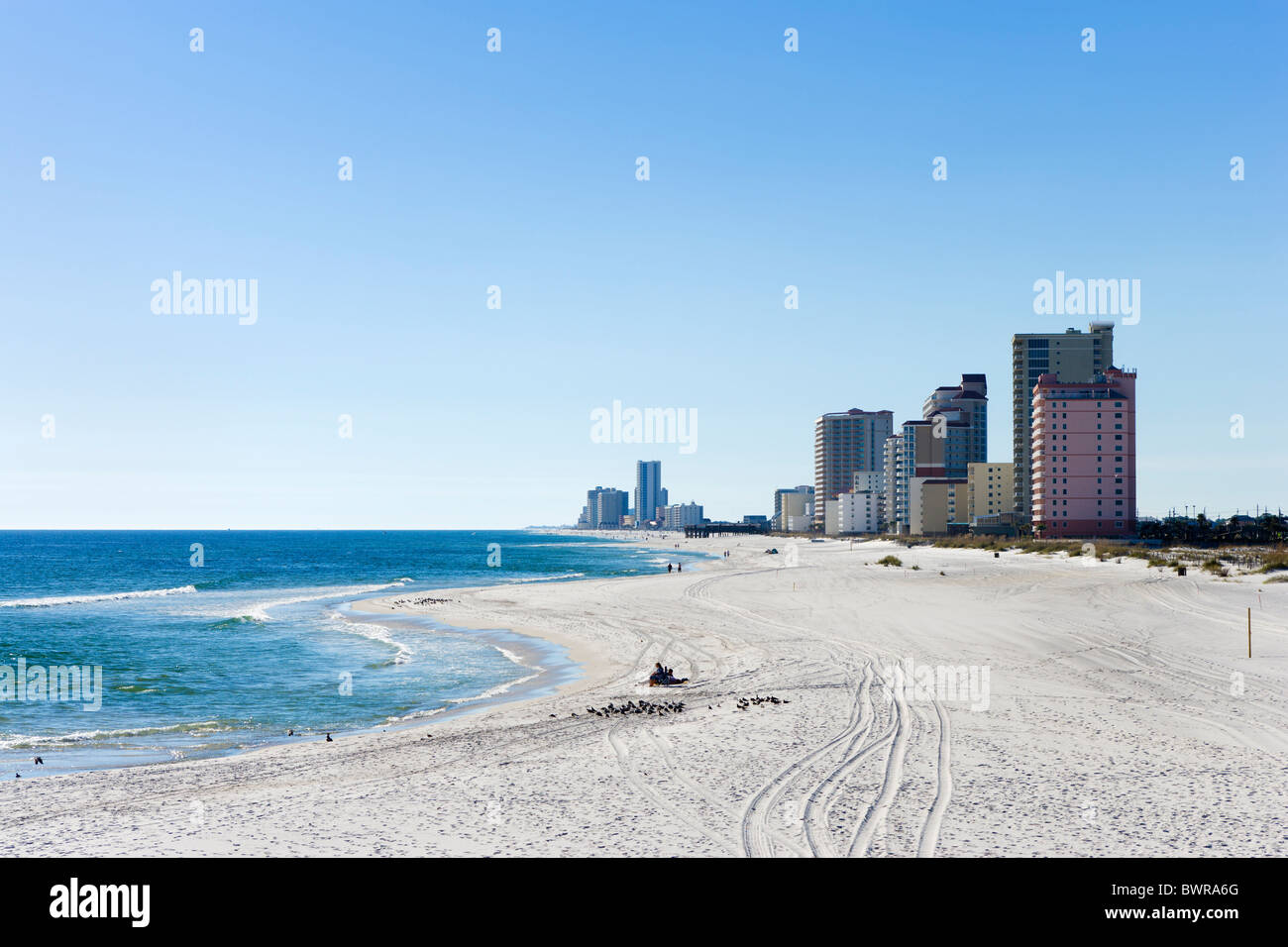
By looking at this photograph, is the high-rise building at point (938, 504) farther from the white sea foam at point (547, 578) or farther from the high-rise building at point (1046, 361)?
the white sea foam at point (547, 578)

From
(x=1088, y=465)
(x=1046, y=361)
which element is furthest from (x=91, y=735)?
(x=1046, y=361)

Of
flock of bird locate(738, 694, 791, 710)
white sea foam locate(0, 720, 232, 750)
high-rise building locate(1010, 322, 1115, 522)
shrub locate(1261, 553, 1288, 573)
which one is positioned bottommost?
white sea foam locate(0, 720, 232, 750)

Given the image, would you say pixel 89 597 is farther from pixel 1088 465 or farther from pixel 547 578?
pixel 1088 465

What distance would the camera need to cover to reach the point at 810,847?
35.6ft

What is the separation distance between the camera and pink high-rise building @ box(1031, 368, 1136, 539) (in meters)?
136

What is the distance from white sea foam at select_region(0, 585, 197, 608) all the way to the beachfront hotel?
398 ft

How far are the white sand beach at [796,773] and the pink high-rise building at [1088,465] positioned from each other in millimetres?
114046

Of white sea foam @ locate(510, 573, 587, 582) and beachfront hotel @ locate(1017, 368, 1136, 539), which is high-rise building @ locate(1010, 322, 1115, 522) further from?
white sea foam @ locate(510, 573, 587, 582)

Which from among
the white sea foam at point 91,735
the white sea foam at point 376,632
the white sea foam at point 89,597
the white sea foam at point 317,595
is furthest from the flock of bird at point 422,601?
the white sea foam at point 91,735

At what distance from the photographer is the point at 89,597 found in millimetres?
76375

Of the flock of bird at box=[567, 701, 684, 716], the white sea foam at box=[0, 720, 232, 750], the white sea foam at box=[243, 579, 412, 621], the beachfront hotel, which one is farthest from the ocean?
the beachfront hotel

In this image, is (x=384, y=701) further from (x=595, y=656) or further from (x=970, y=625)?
(x=970, y=625)
